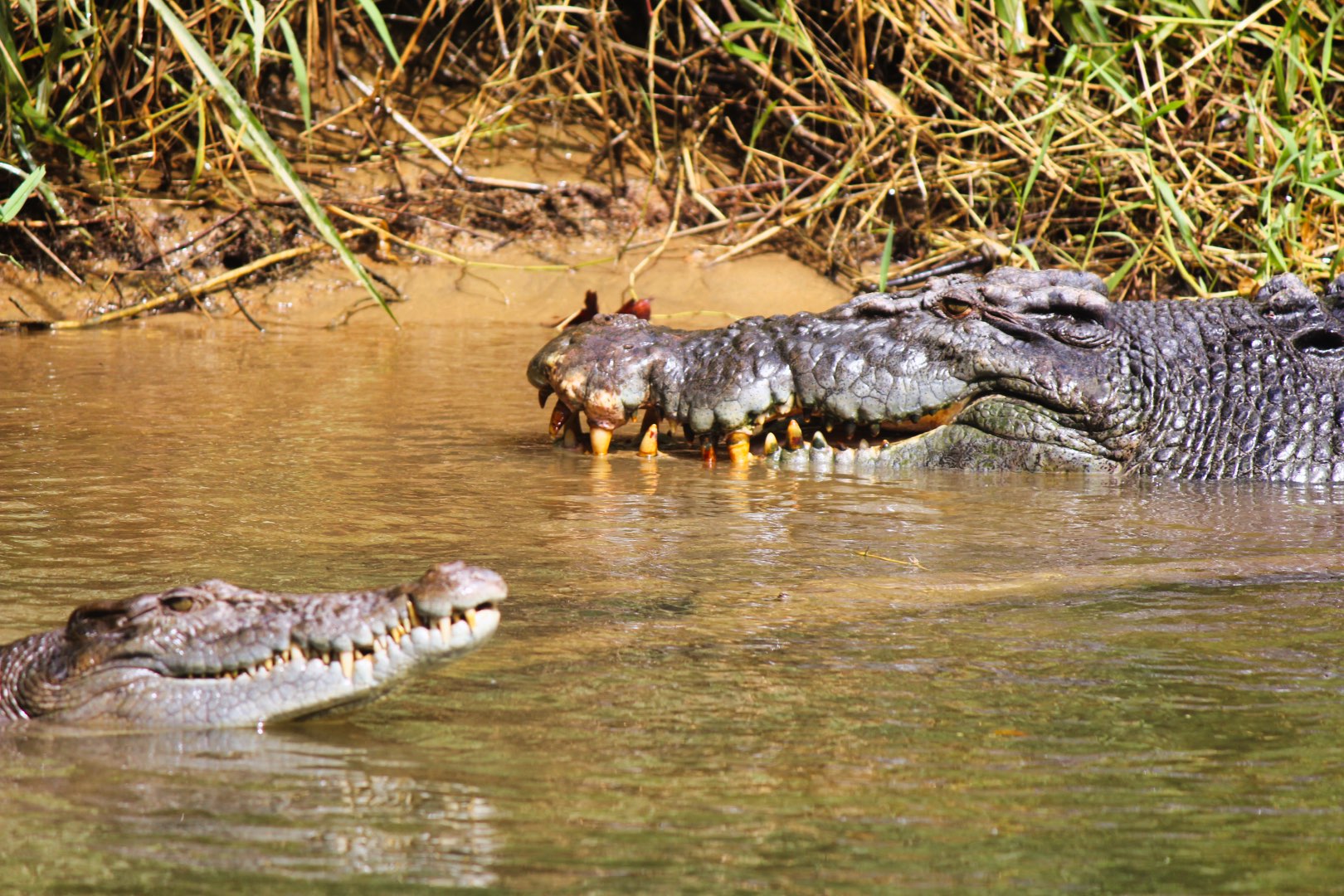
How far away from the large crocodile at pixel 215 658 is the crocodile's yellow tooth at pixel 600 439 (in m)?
2.61

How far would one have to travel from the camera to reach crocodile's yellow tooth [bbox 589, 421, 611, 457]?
5.24 m

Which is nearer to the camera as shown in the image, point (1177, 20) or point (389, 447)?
point (389, 447)

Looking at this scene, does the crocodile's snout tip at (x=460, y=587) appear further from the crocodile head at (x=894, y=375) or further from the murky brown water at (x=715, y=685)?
the crocodile head at (x=894, y=375)

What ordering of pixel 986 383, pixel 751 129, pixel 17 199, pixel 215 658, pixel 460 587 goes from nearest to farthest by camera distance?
1. pixel 460 587
2. pixel 215 658
3. pixel 17 199
4. pixel 986 383
5. pixel 751 129

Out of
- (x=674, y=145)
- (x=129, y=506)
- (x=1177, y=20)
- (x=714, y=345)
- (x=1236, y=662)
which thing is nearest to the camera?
(x=1236, y=662)

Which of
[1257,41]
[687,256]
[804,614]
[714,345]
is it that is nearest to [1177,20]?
[1257,41]

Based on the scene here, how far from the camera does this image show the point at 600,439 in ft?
17.2

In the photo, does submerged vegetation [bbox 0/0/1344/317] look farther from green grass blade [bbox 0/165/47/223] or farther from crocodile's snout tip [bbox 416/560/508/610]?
crocodile's snout tip [bbox 416/560/508/610]

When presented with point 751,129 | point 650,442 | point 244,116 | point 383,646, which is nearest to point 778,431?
point 650,442

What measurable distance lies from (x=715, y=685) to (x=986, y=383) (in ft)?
8.79

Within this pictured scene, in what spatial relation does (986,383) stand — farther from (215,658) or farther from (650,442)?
(215,658)

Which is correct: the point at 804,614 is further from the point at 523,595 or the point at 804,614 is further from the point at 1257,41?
the point at 1257,41

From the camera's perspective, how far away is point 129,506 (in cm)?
423

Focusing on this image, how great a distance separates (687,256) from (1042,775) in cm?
646
